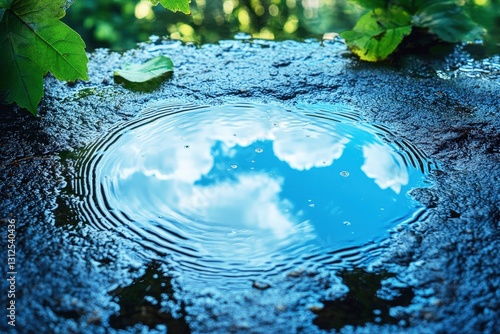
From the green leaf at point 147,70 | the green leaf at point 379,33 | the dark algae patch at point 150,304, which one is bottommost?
the dark algae patch at point 150,304

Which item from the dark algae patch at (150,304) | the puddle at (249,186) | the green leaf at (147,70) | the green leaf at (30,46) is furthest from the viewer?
the green leaf at (147,70)

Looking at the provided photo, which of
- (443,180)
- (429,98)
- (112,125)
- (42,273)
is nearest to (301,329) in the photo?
(42,273)

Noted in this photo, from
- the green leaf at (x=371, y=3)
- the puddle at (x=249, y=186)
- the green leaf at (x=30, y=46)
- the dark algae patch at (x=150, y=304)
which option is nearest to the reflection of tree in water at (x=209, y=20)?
the green leaf at (x=371, y=3)

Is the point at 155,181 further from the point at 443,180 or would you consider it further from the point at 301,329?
the point at 443,180

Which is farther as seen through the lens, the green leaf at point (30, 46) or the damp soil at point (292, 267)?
the green leaf at point (30, 46)

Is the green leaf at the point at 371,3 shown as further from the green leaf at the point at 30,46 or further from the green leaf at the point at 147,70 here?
the green leaf at the point at 30,46

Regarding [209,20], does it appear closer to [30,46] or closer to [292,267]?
[30,46]

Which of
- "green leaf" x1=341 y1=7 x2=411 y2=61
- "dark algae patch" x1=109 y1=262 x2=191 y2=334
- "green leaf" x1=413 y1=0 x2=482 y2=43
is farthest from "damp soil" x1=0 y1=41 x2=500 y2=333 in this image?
"green leaf" x1=413 y1=0 x2=482 y2=43
